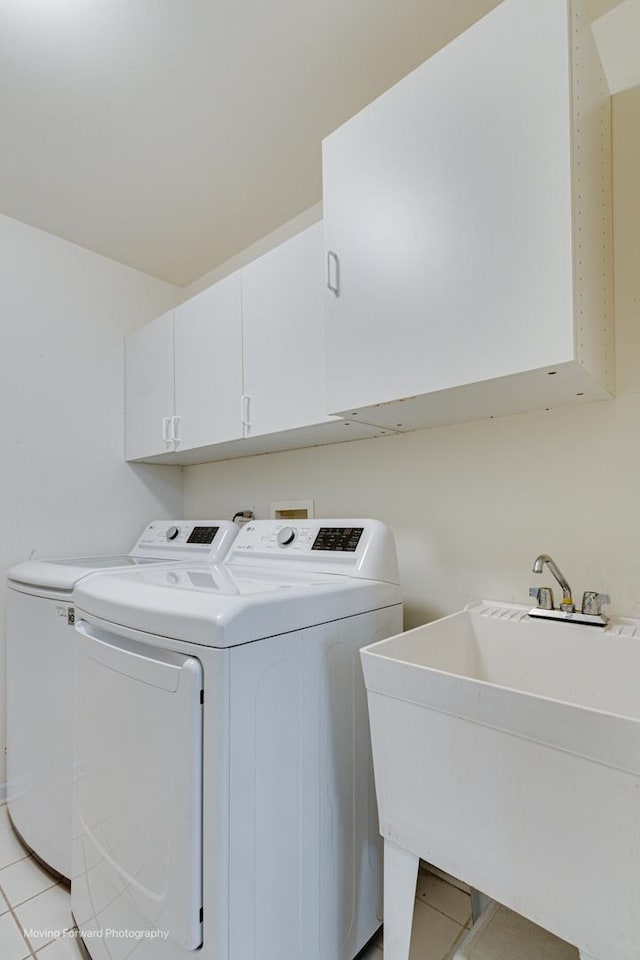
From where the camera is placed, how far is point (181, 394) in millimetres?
2125

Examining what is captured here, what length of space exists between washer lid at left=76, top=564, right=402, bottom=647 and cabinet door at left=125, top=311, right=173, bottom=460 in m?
0.98

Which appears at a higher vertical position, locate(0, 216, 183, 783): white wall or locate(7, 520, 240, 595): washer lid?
locate(0, 216, 183, 783): white wall

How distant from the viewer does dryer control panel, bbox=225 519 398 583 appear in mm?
1407

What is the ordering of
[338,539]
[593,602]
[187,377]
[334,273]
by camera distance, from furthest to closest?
[187,377] < [338,539] < [334,273] < [593,602]

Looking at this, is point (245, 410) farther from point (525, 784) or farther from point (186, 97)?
point (525, 784)

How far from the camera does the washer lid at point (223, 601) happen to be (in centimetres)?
92

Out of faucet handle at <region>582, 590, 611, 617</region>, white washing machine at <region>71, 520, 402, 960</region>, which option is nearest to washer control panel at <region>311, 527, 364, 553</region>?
white washing machine at <region>71, 520, 402, 960</region>

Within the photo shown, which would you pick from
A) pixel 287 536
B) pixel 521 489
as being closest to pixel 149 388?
pixel 287 536

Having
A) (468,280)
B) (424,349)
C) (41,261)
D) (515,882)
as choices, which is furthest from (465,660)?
(41,261)

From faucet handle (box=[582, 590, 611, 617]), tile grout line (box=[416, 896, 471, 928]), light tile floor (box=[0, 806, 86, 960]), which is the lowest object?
light tile floor (box=[0, 806, 86, 960])

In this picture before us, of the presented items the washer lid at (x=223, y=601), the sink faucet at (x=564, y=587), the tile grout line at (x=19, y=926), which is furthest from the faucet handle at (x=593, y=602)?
the tile grout line at (x=19, y=926)

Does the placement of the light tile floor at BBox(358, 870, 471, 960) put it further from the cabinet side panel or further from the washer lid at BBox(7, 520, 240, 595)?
the cabinet side panel

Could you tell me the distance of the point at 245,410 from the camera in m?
1.79

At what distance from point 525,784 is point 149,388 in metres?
2.20
